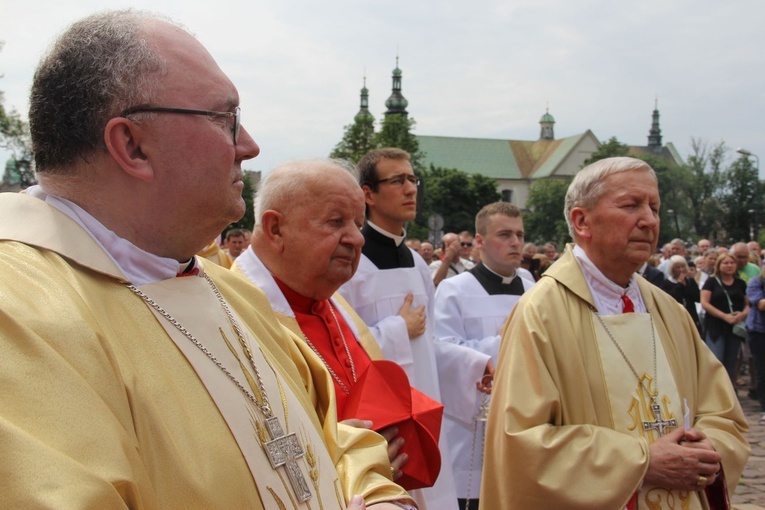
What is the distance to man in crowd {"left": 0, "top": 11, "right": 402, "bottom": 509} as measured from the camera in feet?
4.22

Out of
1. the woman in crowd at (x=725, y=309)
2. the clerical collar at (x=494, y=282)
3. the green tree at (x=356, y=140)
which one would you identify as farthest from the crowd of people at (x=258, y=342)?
the green tree at (x=356, y=140)

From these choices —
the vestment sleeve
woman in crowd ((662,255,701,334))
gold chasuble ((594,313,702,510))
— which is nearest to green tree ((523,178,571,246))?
woman in crowd ((662,255,701,334))

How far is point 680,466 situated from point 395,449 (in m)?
1.20

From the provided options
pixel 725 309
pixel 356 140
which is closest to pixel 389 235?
pixel 725 309

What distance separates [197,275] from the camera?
6.03 ft

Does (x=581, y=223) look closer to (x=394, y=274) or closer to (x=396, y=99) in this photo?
(x=394, y=274)

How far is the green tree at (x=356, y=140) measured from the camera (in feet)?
150

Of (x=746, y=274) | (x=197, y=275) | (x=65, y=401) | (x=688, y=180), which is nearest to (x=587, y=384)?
(x=197, y=275)

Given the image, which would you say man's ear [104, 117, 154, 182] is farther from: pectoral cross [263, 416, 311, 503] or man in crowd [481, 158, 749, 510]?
man in crowd [481, 158, 749, 510]

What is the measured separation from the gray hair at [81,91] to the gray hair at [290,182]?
140cm

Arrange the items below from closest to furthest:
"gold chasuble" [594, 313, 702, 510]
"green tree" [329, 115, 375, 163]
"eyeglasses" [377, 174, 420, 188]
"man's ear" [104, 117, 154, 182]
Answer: "man's ear" [104, 117, 154, 182] < "gold chasuble" [594, 313, 702, 510] < "eyeglasses" [377, 174, 420, 188] < "green tree" [329, 115, 375, 163]

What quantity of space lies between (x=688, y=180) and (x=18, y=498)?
69.2 metres

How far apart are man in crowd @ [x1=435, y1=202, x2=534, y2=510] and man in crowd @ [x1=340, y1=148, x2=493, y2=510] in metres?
0.49

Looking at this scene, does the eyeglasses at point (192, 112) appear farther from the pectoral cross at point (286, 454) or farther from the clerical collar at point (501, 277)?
the clerical collar at point (501, 277)
